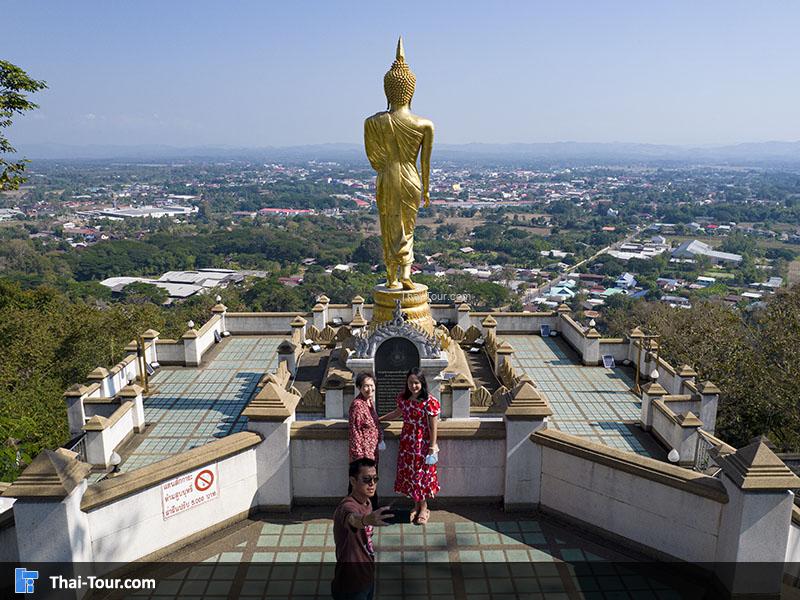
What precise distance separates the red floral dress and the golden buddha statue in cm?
880

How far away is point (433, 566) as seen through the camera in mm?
6945

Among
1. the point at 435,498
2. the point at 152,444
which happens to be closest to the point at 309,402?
the point at 152,444

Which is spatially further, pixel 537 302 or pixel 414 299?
pixel 537 302

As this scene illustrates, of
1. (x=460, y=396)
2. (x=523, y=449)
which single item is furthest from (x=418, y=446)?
(x=460, y=396)

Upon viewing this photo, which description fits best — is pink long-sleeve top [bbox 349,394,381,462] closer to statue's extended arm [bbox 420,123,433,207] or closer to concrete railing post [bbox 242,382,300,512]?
concrete railing post [bbox 242,382,300,512]

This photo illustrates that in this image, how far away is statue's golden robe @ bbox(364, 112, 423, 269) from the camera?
1523cm

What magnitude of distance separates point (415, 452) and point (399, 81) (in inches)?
411

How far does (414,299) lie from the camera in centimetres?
1580

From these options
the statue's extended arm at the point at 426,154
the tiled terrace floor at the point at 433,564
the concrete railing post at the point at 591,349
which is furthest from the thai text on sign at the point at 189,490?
the concrete railing post at the point at 591,349

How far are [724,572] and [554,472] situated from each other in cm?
202

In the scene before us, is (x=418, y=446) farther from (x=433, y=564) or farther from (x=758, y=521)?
(x=758, y=521)

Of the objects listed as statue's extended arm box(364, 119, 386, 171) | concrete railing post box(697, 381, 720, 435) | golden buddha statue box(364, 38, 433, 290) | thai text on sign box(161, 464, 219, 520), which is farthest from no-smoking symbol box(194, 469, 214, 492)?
concrete railing post box(697, 381, 720, 435)

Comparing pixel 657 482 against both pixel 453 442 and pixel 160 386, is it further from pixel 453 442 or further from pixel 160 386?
pixel 160 386

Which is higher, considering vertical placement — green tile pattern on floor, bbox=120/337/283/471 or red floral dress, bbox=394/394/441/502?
red floral dress, bbox=394/394/441/502
